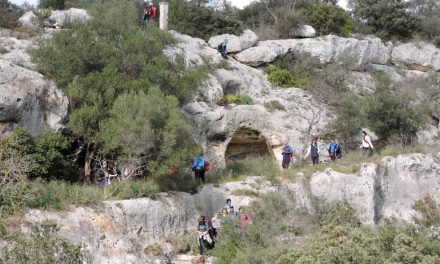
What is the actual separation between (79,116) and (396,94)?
53.0ft

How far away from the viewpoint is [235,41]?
1405 inches

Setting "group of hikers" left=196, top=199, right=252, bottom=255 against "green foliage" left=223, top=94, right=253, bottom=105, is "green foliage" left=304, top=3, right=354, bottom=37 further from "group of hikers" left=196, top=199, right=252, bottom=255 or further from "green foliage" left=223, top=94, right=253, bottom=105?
"group of hikers" left=196, top=199, right=252, bottom=255

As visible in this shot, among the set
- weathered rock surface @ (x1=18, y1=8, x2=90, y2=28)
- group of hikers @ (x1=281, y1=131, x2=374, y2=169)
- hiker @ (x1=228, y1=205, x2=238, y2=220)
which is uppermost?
weathered rock surface @ (x1=18, y1=8, x2=90, y2=28)

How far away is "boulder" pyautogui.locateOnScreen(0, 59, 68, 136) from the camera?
68.2 ft

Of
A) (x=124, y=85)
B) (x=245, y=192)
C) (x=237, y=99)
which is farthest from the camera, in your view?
(x=237, y=99)

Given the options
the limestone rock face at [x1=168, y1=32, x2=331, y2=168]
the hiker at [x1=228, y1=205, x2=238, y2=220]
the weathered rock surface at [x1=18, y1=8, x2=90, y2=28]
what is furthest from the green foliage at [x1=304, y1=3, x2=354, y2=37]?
the hiker at [x1=228, y1=205, x2=238, y2=220]

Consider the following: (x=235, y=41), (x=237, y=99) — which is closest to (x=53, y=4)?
(x=235, y=41)

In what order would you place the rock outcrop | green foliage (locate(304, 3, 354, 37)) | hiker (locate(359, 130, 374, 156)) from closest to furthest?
the rock outcrop < hiker (locate(359, 130, 374, 156)) < green foliage (locate(304, 3, 354, 37))

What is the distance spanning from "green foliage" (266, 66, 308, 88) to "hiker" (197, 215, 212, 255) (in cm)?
1660

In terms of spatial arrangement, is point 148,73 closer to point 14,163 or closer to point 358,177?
point 14,163

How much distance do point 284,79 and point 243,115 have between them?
23.6 ft

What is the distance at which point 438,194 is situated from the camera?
2672 cm

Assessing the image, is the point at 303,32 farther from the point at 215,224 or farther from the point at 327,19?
the point at 215,224

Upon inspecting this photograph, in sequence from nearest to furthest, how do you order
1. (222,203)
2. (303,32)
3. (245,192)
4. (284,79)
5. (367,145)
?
1. (222,203)
2. (245,192)
3. (367,145)
4. (284,79)
5. (303,32)
